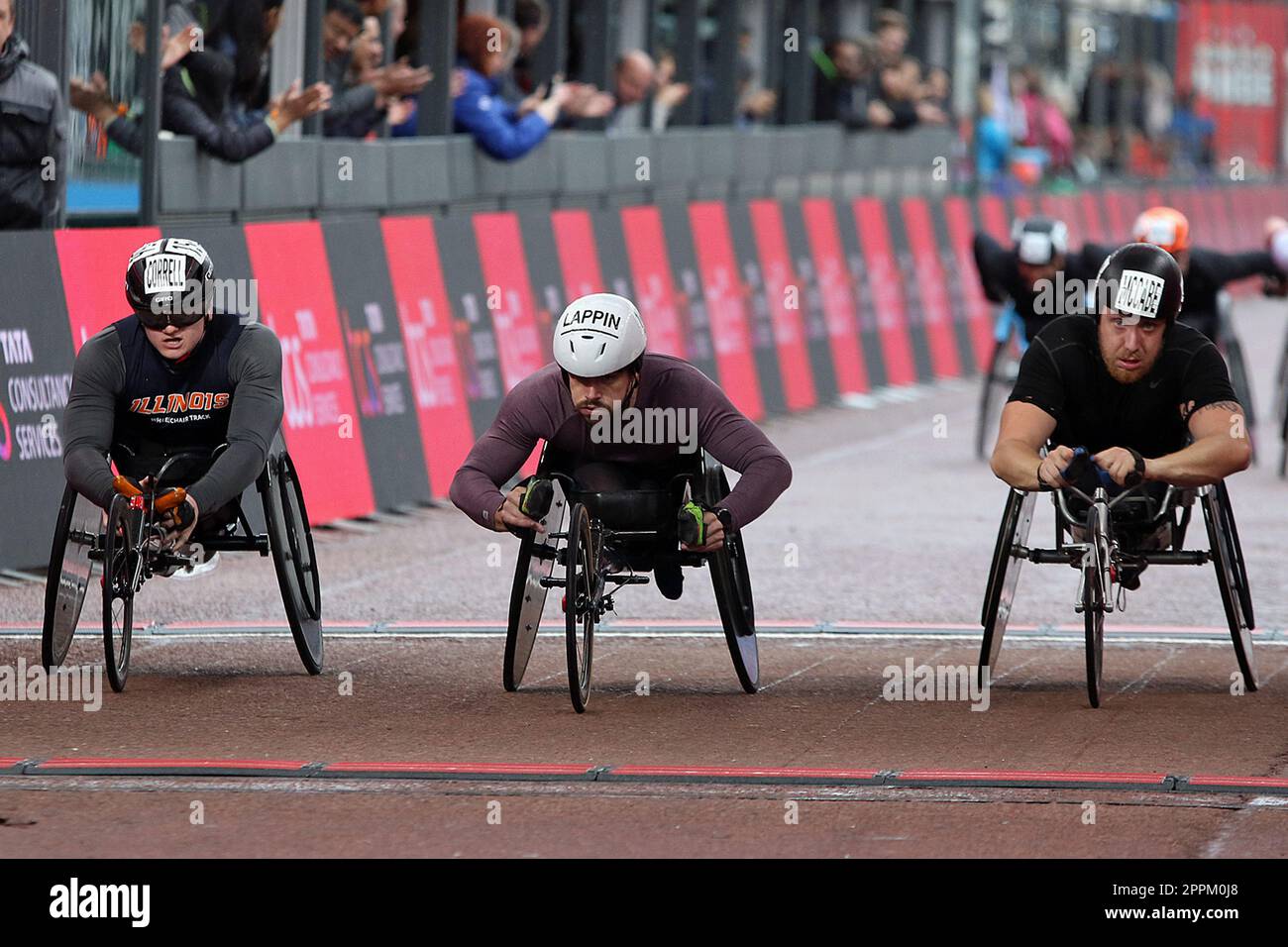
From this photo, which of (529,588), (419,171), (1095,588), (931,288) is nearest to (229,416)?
(529,588)

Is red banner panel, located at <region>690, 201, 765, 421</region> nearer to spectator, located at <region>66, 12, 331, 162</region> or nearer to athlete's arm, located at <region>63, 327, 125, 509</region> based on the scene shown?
spectator, located at <region>66, 12, 331, 162</region>

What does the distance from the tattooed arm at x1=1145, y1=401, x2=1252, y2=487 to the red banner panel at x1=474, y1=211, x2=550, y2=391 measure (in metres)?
7.52

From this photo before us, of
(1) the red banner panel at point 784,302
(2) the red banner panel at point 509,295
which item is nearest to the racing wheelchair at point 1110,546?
(2) the red banner panel at point 509,295

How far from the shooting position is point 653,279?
19.5m

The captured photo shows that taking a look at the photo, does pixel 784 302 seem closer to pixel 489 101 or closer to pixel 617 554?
pixel 489 101

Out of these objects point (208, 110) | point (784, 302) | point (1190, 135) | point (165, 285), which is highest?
point (208, 110)

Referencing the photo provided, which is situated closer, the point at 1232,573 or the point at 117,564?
the point at 117,564

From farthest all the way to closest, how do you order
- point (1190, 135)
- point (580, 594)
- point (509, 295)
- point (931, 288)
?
point (1190, 135) → point (931, 288) → point (509, 295) → point (580, 594)

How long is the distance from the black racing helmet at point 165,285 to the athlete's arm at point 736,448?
5.89ft

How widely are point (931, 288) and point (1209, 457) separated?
1625cm

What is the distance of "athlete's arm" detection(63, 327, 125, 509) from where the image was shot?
373 inches

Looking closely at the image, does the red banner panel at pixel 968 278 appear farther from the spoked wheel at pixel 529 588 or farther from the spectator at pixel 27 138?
the spoked wheel at pixel 529 588

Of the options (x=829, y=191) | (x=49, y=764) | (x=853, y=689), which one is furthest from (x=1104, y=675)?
(x=829, y=191)
